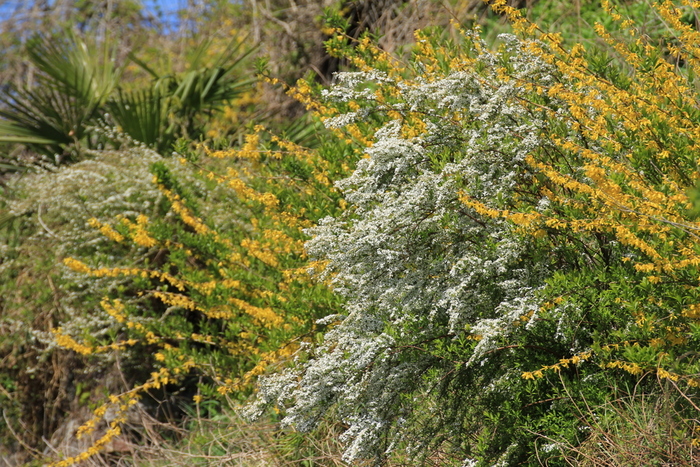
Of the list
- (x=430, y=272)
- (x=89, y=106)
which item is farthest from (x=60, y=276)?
(x=430, y=272)

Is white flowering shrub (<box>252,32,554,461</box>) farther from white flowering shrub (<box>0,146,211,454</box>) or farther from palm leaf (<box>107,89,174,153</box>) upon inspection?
palm leaf (<box>107,89,174,153</box>)

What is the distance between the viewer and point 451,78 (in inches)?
125

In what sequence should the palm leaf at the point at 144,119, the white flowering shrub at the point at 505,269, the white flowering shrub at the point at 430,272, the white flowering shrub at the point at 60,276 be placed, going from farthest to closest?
the palm leaf at the point at 144,119 < the white flowering shrub at the point at 60,276 < the white flowering shrub at the point at 430,272 < the white flowering shrub at the point at 505,269

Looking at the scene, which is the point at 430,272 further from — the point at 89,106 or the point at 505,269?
the point at 89,106

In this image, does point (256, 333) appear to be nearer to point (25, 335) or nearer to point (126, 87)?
point (25, 335)

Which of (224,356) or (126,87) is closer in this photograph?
(224,356)

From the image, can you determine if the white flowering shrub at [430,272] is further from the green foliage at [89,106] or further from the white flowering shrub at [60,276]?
the green foliage at [89,106]

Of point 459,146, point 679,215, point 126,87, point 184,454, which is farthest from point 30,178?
point 679,215

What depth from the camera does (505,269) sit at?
9.67 feet

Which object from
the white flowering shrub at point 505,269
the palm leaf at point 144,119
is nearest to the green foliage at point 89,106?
the palm leaf at point 144,119

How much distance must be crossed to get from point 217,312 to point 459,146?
1.85 metres

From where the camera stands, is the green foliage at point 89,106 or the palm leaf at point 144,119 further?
the green foliage at point 89,106

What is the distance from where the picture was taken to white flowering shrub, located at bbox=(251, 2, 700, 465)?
2.85 metres

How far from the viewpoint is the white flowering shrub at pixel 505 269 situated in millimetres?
2846
